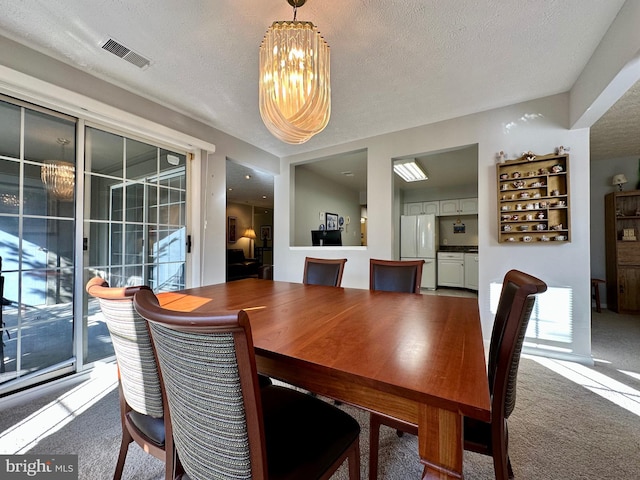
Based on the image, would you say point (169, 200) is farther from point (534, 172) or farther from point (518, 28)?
point (534, 172)

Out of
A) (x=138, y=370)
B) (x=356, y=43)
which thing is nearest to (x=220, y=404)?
(x=138, y=370)

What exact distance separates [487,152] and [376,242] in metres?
1.57

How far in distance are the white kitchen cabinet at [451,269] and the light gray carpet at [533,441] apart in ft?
13.1

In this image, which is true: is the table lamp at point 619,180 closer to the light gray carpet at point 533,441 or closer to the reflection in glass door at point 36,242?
the light gray carpet at point 533,441

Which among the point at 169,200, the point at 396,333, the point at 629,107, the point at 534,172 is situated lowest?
the point at 396,333

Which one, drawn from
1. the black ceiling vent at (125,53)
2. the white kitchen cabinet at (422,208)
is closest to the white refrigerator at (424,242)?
the white kitchen cabinet at (422,208)

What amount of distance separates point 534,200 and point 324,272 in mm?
2184

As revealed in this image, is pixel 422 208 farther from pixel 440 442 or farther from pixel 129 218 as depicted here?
pixel 440 442

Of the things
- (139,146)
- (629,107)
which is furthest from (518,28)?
(139,146)

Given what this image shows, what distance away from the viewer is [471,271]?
5.78 meters

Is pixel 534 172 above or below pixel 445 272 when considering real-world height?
above

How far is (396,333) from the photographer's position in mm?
1006

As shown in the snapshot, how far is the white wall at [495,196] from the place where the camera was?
2.44 m

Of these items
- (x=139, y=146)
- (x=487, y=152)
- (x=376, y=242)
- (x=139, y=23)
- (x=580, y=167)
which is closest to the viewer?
(x=139, y=23)
